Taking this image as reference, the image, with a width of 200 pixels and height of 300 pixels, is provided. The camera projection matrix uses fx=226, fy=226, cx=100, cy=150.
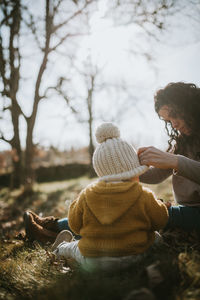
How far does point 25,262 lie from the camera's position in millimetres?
2258

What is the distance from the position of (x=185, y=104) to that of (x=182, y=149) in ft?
1.61

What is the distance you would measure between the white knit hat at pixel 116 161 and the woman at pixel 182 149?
21cm

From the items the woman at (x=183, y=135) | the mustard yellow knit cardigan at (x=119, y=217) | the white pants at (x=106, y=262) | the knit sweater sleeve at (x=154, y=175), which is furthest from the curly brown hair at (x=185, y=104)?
the white pants at (x=106, y=262)

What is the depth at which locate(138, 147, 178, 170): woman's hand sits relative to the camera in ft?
6.36

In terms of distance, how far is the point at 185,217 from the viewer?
226 cm

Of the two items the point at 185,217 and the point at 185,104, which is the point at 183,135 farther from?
the point at 185,217

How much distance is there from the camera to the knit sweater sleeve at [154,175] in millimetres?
2631

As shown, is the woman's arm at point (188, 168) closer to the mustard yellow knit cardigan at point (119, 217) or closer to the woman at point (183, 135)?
the woman at point (183, 135)

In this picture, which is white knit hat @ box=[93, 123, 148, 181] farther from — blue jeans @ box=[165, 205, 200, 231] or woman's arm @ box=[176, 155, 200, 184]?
blue jeans @ box=[165, 205, 200, 231]

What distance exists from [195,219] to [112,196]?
1.05 meters

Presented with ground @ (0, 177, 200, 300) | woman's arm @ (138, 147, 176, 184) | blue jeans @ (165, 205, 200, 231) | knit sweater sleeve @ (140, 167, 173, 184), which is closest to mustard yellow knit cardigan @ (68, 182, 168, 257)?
ground @ (0, 177, 200, 300)

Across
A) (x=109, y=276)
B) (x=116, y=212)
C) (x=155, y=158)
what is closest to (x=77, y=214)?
(x=116, y=212)

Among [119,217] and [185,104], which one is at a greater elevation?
[185,104]

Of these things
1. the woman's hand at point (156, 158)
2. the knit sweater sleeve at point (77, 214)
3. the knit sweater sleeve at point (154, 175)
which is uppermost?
the woman's hand at point (156, 158)
